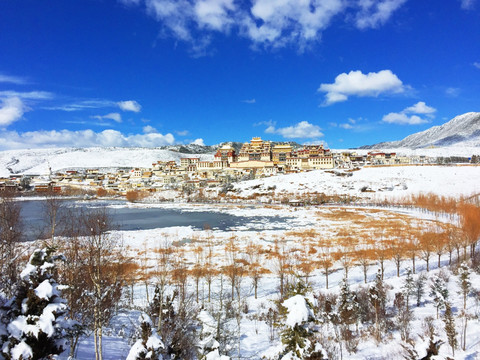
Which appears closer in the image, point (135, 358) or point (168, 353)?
point (135, 358)

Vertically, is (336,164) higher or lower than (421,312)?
higher

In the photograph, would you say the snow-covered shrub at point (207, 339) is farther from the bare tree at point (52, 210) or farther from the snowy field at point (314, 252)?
the bare tree at point (52, 210)

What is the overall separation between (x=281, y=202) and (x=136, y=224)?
35200 mm

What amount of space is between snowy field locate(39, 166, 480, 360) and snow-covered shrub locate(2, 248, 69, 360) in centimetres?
399

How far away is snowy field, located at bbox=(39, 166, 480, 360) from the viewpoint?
11.7 metres

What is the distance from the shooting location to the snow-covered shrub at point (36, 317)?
5.06 m

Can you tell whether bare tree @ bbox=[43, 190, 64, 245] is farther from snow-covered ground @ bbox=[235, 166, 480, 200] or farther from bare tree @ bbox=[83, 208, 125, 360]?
snow-covered ground @ bbox=[235, 166, 480, 200]

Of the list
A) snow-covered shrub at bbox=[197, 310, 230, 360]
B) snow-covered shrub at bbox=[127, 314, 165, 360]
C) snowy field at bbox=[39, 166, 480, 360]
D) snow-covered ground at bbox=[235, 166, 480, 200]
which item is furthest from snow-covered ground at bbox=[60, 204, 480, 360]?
snow-covered ground at bbox=[235, 166, 480, 200]

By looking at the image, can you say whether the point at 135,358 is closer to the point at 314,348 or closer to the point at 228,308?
the point at 314,348

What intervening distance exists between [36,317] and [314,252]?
25.6m

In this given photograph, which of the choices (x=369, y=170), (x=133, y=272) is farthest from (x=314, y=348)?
(x=369, y=170)

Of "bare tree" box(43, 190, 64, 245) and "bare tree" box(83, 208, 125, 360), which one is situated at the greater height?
"bare tree" box(43, 190, 64, 245)

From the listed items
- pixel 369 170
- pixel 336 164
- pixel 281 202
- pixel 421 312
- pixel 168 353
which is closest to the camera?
pixel 168 353

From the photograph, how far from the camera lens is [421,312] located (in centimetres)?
1518
